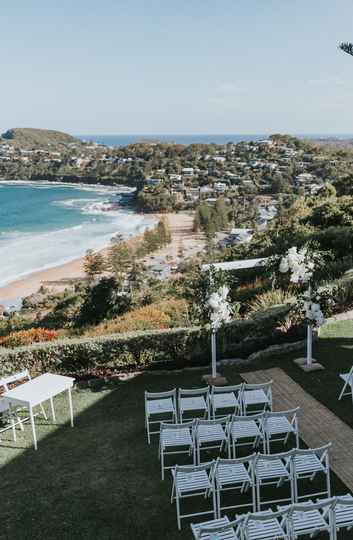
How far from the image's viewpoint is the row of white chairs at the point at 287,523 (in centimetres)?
407

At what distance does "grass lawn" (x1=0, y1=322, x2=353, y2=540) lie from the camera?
5.01 metres

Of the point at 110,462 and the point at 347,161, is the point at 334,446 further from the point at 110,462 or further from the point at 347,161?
the point at 347,161

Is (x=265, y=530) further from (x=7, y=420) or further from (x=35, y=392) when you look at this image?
(x=7, y=420)

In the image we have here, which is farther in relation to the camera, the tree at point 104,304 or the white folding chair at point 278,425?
the tree at point 104,304

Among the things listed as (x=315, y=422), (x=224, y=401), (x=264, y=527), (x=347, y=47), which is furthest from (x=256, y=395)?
(x=347, y=47)

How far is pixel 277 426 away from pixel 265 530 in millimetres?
1852

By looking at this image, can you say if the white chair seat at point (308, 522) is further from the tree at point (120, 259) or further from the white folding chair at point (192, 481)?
the tree at point (120, 259)

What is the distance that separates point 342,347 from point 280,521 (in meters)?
5.39

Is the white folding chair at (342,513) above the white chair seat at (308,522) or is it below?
above

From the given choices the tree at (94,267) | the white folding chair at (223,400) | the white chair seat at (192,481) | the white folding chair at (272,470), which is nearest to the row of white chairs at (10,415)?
the white folding chair at (223,400)

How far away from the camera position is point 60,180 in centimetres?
11325

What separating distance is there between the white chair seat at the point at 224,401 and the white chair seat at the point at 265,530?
2378 millimetres

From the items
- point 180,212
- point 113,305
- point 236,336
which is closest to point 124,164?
point 180,212

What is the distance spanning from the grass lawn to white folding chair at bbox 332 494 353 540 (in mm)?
444
